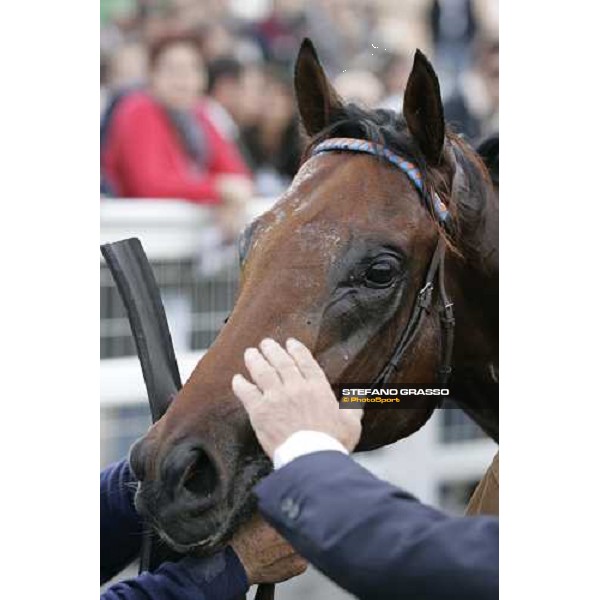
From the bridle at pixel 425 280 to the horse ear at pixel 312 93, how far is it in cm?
8

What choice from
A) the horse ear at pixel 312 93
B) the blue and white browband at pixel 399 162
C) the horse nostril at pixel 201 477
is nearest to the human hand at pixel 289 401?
the horse nostril at pixel 201 477

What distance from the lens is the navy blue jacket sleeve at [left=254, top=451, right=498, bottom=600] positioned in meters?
1.06

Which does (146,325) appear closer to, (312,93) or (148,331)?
(148,331)

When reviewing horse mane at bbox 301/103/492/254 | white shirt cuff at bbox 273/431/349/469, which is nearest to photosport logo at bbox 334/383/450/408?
horse mane at bbox 301/103/492/254

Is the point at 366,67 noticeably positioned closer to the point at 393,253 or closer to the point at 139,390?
the point at 393,253

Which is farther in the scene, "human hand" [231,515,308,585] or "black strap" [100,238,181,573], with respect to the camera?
"black strap" [100,238,181,573]

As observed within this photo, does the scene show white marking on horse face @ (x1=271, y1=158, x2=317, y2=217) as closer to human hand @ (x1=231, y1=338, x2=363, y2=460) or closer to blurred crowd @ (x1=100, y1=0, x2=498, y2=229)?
blurred crowd @ (x1=100, y1=0, x2=498, y2=229)

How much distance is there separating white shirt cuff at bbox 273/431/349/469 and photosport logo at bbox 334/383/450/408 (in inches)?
13.4

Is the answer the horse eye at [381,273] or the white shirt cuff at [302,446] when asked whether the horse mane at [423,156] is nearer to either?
the horse eye at [381,273]

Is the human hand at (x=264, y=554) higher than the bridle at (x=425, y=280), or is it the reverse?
the bridle at (x=425, y=280)

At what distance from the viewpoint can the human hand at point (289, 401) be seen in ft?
3.92
